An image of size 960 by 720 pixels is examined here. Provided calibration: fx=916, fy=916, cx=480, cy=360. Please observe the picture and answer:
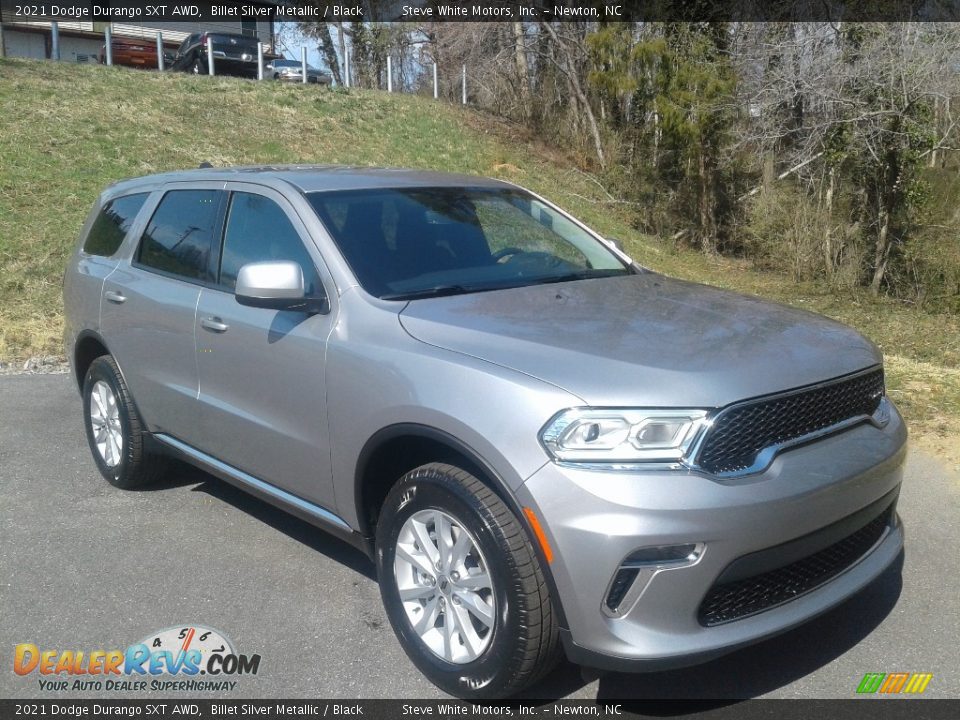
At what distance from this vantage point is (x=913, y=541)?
456 centimetres

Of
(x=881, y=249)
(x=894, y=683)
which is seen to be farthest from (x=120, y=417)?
(x=881, y=249)

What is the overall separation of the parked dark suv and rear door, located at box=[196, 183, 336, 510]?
24941 mm

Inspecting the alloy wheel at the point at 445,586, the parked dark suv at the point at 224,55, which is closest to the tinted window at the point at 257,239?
the alloy wheel at the point at 445,586

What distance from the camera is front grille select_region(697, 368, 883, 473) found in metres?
2.84

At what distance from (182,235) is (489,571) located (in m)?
2.79

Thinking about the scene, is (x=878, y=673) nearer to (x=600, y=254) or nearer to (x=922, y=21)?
(x=600, y=254)

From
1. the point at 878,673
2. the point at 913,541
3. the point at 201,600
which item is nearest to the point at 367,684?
the point at 201,600

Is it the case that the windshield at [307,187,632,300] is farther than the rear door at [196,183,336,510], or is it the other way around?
the windshield at [307,187,632,300]

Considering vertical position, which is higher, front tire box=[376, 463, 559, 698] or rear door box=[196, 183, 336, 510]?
rear door box=[196, 183, 336, 510]

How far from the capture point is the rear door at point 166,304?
4.56 m

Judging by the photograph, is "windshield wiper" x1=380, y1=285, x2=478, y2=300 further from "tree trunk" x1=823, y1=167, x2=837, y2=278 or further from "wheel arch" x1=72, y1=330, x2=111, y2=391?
"tree trunk" x1=823, y1=167, x2=837, y2=278

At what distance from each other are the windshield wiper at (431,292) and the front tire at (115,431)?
218 cm

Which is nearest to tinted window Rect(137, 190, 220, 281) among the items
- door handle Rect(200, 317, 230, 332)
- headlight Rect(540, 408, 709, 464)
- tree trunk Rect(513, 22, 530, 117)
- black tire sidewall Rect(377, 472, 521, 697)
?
door handle Rect(200, 317, 230, 332)

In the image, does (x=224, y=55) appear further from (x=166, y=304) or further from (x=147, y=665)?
(x=147, y=665)
